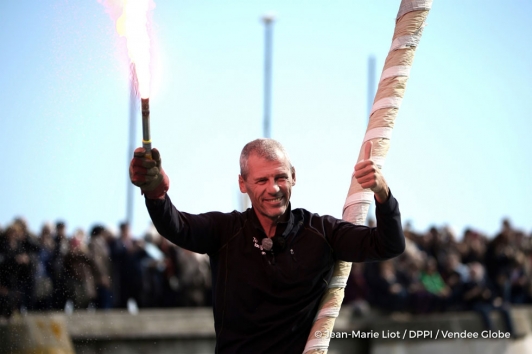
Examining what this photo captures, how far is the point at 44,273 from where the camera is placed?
426 inches

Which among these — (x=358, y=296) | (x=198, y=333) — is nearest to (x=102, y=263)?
(x=198, y=333)

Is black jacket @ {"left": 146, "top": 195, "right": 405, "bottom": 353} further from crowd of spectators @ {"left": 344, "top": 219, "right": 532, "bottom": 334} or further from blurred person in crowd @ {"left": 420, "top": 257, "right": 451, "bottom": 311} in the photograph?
blurred person in crowd @ {"left": 420, "top": 257, "right": 451, "bottom": 311}

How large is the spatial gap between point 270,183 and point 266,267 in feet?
1.53

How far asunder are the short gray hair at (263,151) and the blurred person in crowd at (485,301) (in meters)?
12.3

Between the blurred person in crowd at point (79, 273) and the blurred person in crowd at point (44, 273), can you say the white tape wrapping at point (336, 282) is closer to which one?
the blurred person in crowd at point (44, 273)

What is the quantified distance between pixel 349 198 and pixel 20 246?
7006mm

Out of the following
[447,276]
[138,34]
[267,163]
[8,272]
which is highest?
[138,34]

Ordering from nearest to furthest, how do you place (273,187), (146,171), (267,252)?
(146,171) < (273,187) < (267,252)

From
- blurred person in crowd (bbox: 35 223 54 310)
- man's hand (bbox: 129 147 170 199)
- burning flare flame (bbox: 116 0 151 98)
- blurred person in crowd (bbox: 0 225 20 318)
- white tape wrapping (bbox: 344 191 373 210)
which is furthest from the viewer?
blurred person in crowd (bbox: 35 223 54 310)

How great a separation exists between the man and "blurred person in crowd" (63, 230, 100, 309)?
6752 millimetres

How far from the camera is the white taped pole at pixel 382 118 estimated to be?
16.3 ft

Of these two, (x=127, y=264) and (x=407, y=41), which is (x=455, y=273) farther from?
(x=407, y=41)

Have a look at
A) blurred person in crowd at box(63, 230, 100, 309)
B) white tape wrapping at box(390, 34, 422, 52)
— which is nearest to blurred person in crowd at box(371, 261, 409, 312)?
blurred person in crowd at box(63, 230, 100, 309)

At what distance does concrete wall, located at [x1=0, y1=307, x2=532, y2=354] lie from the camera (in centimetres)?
1120
